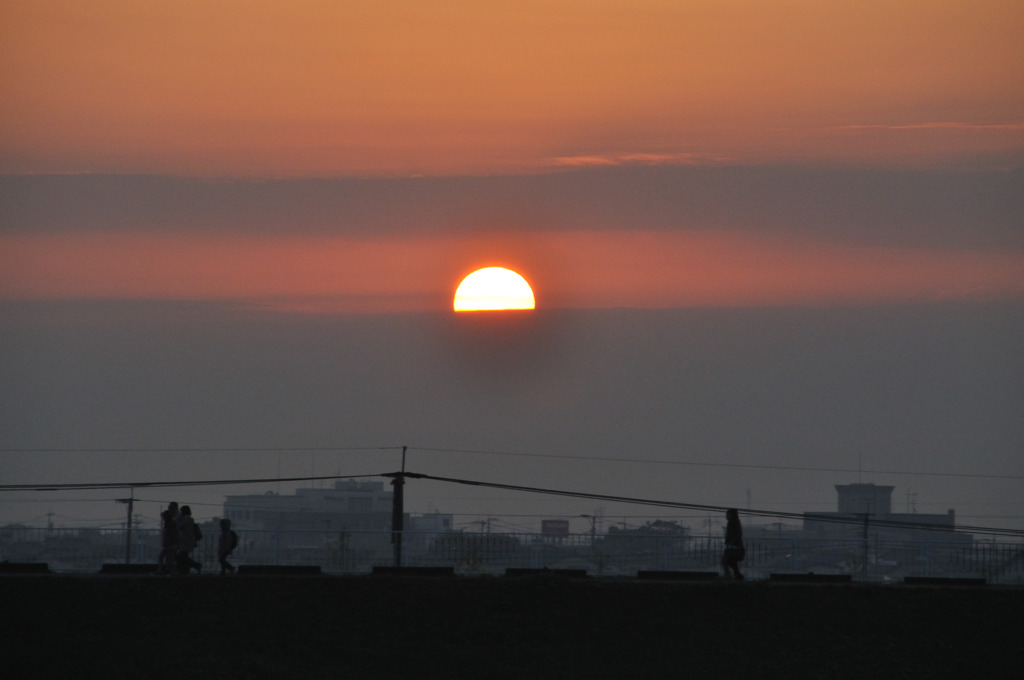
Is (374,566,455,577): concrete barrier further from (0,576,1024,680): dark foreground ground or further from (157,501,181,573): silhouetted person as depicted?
(157,501,181,573): silhouetted person

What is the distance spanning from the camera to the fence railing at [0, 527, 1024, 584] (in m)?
28.5

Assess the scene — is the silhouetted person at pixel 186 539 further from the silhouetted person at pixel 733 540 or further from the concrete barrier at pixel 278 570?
the silhouetted person at pixel 733 540

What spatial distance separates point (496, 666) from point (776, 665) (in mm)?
5115

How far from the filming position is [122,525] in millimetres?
28734

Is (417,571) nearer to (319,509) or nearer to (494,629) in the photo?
(494,629)

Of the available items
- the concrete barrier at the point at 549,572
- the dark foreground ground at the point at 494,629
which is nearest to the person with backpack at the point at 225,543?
the dark foreground ground at the point at 494,629

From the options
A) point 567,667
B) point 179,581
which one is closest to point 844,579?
point 567,667

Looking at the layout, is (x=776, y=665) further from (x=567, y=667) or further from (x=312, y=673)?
(x=312, y=673)

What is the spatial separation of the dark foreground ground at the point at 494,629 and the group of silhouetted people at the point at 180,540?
44.7 inches

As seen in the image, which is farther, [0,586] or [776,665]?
[0,586]

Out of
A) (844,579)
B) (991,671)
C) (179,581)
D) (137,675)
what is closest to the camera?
(137,675)

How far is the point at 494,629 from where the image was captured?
2333 cm

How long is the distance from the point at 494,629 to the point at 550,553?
5.64 meters

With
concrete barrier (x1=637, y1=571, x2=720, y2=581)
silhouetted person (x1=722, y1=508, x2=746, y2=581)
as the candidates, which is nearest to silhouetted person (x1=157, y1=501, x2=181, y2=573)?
concrete barrier (x1=637, y1=571, x2=720, y2=581)
